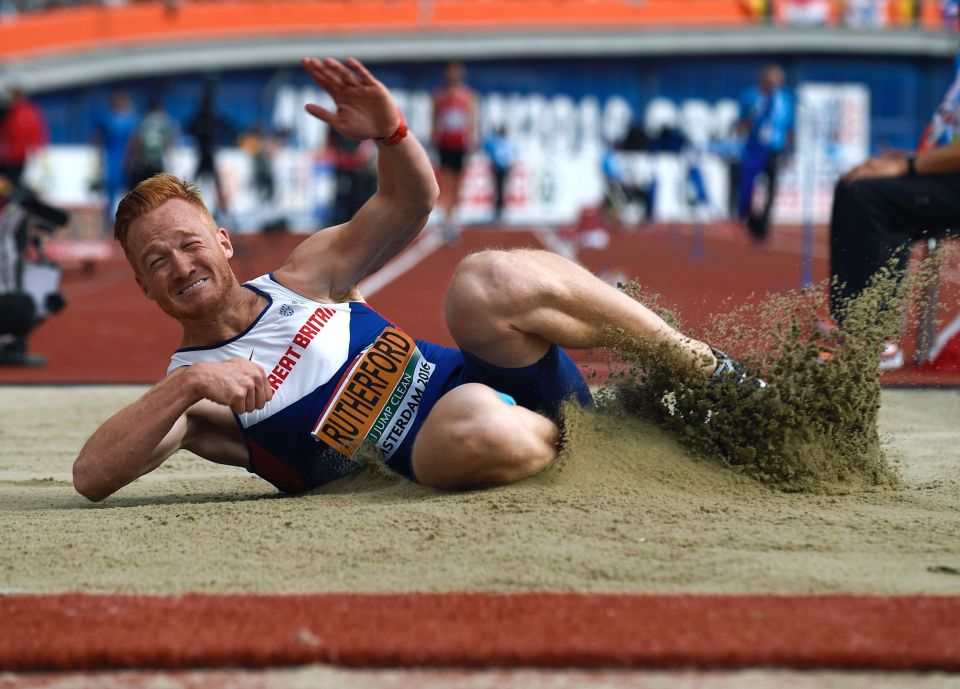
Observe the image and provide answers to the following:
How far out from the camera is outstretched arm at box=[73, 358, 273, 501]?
3.11 metres

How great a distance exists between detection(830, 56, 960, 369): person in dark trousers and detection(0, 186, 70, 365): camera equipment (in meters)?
4.50

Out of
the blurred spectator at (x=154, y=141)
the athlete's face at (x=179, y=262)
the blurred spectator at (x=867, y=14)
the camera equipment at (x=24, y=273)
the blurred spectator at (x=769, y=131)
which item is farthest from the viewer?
the blurred spectator at (x=867, y=14)

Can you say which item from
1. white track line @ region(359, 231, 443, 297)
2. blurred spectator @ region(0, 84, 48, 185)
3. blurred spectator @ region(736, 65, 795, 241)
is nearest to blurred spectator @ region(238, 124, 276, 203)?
white track line @ region(359, 231, 443, 297)

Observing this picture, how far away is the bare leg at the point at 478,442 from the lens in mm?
3113

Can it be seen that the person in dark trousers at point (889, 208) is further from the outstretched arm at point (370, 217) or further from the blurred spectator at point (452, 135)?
the blurred spectator at point (452, 135)

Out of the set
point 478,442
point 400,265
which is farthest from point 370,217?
point 400,265

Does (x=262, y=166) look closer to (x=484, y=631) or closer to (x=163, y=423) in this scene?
(x=163, y=423)

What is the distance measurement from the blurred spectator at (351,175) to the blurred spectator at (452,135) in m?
0.94

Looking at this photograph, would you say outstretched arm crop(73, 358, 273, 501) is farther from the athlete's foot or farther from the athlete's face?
the athlete's foot

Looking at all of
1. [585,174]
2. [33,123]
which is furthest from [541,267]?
[585,174]

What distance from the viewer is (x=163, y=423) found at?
3.20 metres

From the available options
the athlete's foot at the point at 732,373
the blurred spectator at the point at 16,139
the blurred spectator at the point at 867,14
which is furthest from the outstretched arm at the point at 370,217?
the blurred spectator at the point at 867,14

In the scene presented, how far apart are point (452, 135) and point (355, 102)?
556 inches

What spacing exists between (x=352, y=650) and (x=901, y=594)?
3.38 feet
